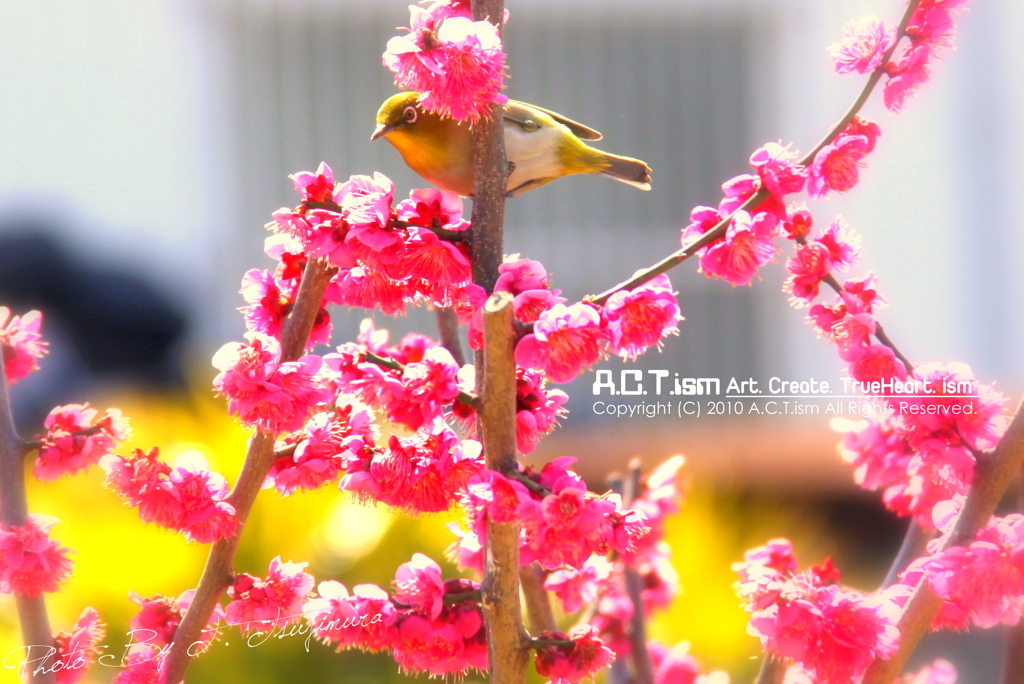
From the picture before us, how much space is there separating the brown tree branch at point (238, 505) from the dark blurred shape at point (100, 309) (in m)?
2.55

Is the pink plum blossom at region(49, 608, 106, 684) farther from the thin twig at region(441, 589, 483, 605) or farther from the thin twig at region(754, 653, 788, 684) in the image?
the thin twig at region(754, 653, 788, 684)

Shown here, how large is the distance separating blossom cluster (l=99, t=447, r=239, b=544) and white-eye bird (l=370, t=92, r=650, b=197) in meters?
0.30

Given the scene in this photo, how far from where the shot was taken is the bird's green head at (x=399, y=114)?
→ 84cm

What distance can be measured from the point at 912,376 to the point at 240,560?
4.09 ft

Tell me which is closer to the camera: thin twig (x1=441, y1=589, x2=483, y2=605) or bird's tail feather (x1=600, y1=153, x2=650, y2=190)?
thin twig (x1=441, y1=589, x2=483, y2=605)

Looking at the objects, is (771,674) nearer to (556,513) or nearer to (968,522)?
(968,522)

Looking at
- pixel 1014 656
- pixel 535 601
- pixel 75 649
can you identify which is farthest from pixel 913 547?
pixel 75 649

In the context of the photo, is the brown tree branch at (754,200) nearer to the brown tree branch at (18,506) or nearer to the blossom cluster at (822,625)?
the blossom cluster at (822,625)

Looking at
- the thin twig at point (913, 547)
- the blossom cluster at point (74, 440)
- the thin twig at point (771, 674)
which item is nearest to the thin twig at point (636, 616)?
the thin twig at point (771, 674)

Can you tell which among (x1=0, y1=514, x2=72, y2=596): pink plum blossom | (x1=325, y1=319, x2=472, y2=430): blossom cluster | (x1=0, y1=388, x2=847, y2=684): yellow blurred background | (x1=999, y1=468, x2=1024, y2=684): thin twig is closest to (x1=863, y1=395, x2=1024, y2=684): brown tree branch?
(x1=999, y1=468, x2=1024, y2=684): thin twig

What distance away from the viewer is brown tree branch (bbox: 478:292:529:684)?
0.50m

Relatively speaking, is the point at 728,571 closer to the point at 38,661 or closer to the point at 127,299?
the point at 38,661

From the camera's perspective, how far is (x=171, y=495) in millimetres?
629

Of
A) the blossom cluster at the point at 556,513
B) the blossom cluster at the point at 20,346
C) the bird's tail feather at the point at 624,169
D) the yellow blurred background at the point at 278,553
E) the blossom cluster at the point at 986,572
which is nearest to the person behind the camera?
the blossom cluster at the point at 556,513
